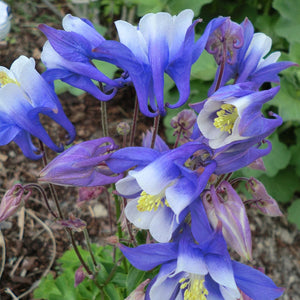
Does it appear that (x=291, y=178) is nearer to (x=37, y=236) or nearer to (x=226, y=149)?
(x=37, y=236)

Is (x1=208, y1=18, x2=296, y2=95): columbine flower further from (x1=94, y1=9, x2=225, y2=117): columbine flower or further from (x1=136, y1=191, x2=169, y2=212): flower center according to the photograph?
(x1=136, y1=191, x2=169, y2=212): flower center

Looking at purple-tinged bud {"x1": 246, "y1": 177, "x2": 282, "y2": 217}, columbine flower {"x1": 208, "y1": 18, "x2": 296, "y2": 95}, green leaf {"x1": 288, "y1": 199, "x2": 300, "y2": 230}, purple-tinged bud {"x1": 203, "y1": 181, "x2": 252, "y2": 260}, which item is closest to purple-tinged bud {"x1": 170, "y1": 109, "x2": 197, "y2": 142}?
columbine flower {"x1": 208, "y1": 18, "x2": 296, "y2": 95}

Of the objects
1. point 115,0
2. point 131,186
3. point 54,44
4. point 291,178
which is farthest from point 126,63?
point 115,0

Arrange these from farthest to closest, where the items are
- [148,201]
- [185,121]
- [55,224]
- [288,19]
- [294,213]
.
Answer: [288,19] → [294,213] → [55,224] → [185,121] → [148,201]

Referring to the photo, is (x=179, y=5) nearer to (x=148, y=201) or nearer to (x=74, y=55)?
(x=74, y=55)

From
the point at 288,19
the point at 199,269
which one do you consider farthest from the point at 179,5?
the point at 199,269

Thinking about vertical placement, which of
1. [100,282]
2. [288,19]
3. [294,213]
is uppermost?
[288,19]
